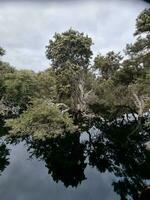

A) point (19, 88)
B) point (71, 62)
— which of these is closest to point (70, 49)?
point (71, 62)

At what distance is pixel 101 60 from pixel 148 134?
15.2 m

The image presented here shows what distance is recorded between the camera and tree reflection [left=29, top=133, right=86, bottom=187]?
40.3 ft

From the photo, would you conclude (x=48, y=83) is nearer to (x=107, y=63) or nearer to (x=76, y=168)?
(x=107, y=63)

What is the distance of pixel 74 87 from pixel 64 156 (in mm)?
18680

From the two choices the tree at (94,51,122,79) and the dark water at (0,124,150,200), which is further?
the tree at (94,51,122,79)

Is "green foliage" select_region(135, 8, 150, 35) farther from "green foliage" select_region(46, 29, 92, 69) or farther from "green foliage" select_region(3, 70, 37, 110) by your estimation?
"green foliage" select_region(46, 29, 92, 69)

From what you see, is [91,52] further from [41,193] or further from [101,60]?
[41,193]

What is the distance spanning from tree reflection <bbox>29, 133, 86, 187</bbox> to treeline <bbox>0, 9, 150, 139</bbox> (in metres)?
0.58

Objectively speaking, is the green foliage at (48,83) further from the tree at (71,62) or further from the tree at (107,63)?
the tree at (107,63)

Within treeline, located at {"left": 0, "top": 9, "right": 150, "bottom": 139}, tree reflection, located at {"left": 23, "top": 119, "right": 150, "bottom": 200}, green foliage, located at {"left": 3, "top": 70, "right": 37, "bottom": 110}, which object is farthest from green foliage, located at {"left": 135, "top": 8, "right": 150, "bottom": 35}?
green foliage, located at {"left": 3, "top": 70, "right": 37, "bottom": 110}

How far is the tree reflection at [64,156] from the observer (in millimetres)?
12271

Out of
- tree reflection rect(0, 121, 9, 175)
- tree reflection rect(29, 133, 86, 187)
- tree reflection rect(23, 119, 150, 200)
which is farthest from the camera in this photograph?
tree reflection rect(0, 121, 9, 175)

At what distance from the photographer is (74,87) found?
3347 centimetres

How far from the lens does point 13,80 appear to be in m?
27.9
